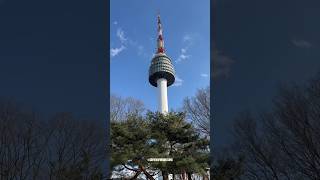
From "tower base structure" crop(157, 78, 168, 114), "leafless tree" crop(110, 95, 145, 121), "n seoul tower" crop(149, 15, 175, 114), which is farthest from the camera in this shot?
"tower base structure" crop(157, 78, 168, 114)

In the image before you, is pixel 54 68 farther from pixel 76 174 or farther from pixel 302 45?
pixel 302 45

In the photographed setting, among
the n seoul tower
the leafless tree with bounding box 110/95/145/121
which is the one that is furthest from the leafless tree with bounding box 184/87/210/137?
the n seoul tower

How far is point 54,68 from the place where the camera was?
11742 mm

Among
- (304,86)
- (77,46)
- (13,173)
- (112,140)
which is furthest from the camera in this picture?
(112,140)

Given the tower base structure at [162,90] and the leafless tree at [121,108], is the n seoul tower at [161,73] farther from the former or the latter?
the leafless tree at [121,108]

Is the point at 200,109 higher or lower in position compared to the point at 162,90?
lower

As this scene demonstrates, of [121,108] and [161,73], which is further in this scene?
[161,73]

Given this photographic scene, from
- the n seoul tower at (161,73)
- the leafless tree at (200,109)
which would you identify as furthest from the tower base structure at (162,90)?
the leafless tree at (200,109)

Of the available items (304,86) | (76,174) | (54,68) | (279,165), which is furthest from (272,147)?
(54,68)

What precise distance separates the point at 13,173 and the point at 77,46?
11.1 feet

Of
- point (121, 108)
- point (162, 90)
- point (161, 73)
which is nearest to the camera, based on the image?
point (121, 108)

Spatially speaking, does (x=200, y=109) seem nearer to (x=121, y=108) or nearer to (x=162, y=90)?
(x=121, y=108)

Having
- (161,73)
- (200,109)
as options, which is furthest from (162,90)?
(200,109)

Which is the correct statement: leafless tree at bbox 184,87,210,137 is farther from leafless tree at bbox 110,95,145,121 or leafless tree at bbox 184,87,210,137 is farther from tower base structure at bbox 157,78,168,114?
tower base structure at bbox 157,78,168,114
